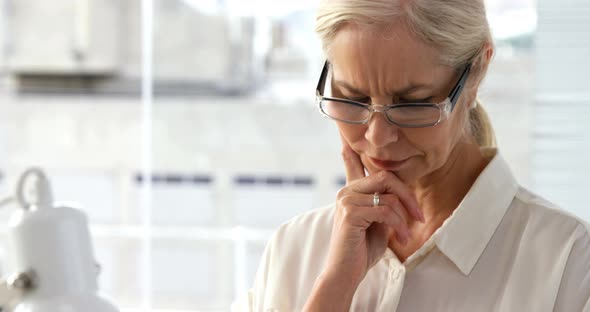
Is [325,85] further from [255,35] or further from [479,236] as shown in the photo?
[255,35]

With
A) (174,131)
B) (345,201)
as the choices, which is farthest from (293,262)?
(174,131)

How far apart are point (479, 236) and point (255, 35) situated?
9.09 ft

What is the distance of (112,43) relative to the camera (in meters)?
4.05

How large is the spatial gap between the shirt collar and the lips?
0.41ft

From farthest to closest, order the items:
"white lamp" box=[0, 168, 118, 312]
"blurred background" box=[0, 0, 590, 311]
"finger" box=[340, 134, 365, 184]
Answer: "blurred background" box=[0, 0, 590, 311], "finger" box=[340, 134, 365, 184], "white lamp" box=[0, 168, 118, 312]

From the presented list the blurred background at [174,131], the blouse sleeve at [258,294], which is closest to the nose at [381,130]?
the blouse sleeve at [258,294]

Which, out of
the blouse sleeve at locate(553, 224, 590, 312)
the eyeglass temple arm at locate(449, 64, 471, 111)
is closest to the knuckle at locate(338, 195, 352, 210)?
the eyeglass temple arm at locate(449, 64, 471, 111)

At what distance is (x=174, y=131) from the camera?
4016 mm

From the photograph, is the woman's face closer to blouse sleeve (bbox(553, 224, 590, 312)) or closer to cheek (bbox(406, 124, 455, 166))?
cheek (bbox(406, 124, 455, 166))

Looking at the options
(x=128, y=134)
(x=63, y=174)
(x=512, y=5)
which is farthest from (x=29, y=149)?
(x=512, y=5)

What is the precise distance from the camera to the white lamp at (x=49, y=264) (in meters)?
1.02

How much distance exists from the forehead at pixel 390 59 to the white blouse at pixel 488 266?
0.22 metres

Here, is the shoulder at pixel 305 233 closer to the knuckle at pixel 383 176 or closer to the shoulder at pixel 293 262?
the shoulder at pixel 293 262

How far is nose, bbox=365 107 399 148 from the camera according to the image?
1.21m
